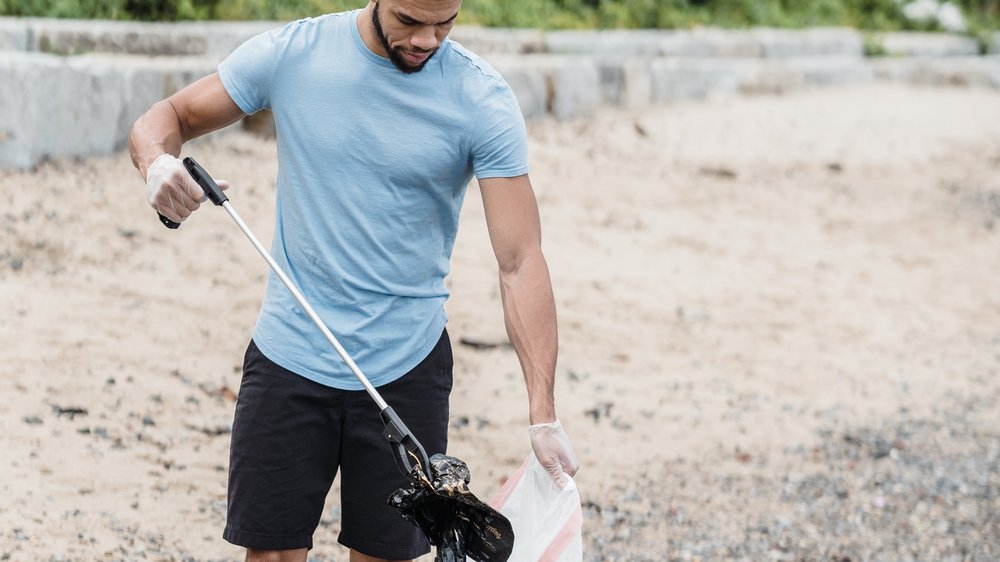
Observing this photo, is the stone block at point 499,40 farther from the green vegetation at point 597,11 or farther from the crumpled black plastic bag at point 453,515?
the crumpled black plastic bag at point 453,515

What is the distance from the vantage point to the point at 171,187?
99.9 inches

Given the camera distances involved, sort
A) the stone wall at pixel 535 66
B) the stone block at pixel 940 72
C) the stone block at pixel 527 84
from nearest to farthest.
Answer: the stone wall at pixel 535 66
the stone block at pixel 527 84
the stone block at pixel 940 72

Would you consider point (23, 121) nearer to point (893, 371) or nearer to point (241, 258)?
point (241, 258)

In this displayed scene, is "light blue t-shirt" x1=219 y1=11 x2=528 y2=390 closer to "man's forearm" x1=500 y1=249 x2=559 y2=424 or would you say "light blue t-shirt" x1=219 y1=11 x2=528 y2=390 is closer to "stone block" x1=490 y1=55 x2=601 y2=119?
"man's forearm" x1=500 y1=249 x2=559 y2=424

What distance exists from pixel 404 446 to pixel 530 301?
1.30ft

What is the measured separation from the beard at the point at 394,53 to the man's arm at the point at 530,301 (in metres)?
0.27

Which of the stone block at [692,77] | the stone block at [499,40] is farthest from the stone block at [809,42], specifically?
the stone block at [499,40]

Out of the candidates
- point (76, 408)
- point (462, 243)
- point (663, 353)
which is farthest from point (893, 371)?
point (76, 408)

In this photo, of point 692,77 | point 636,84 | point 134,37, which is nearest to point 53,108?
point 134,37

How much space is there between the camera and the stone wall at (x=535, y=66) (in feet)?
20.1

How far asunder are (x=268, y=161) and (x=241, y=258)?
115 cm

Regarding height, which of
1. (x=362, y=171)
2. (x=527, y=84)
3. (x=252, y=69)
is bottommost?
(x=527, y=84)

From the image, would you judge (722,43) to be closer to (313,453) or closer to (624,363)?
Result: (624,363)

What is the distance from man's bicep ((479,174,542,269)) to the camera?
2.64m
